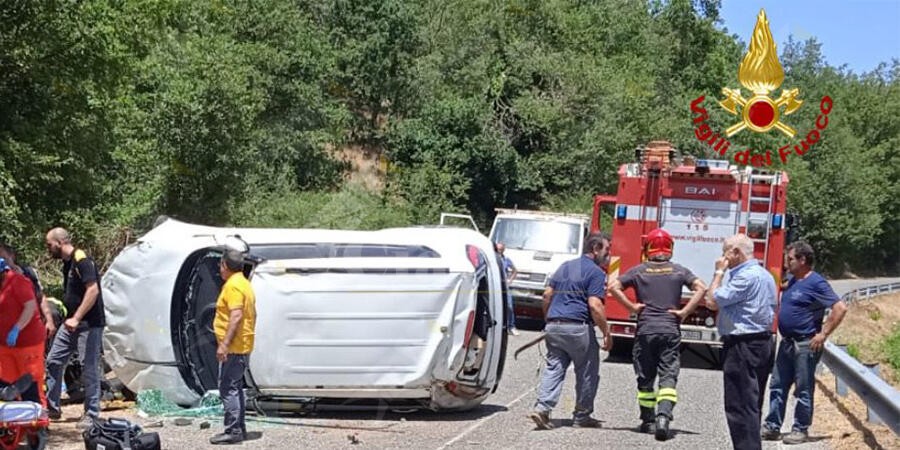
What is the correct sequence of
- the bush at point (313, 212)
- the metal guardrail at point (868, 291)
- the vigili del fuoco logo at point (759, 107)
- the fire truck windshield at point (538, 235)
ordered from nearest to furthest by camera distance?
the fire truck windshield at point (538, 235)
the bush at point (313, 212)
the vigili del fuoco logo at point (759, 107)
the metal guardrail at point (868, 291)

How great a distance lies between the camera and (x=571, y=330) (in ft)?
33.5

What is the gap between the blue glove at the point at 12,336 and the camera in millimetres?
8492

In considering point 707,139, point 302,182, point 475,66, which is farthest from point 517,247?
point 707,139

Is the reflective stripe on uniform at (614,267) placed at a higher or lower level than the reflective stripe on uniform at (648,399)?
higher

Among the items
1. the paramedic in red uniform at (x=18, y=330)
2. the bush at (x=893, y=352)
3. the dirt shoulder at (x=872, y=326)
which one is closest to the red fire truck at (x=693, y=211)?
the dirt shoulder at (x=872, y=326)

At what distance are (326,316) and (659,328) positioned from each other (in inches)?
124

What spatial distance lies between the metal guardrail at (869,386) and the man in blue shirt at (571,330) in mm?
2468

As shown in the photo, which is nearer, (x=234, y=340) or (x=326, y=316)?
(x=234, y=340)

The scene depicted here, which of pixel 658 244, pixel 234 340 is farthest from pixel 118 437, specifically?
pixel 658 244

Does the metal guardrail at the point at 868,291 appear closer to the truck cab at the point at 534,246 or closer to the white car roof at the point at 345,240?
the truck cab at the point at 534,246

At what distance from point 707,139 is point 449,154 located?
62.1 ft

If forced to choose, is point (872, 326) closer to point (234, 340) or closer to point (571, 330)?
point (571, 330)

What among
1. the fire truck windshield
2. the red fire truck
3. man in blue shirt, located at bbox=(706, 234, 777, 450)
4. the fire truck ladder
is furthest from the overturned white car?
the fire truck windshield

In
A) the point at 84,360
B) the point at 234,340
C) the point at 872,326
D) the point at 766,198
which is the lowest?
the point at 872,326
